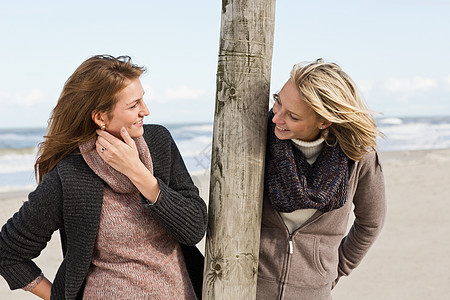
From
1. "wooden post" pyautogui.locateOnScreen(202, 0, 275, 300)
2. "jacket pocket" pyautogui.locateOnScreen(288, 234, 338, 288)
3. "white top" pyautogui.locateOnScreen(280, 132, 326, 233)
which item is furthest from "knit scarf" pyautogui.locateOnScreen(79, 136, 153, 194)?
"jacket pocket" pyautogui.locateOnScreen(288, 234, 338, 288)

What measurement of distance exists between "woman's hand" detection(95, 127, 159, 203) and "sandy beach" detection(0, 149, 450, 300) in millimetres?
4183

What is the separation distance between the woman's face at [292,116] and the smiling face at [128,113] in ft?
1.93

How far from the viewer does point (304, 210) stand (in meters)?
2.48

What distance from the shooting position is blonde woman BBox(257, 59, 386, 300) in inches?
87.7

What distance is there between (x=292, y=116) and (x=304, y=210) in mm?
497

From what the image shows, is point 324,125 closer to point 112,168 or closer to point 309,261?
point 309,261

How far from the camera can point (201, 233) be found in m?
2.26

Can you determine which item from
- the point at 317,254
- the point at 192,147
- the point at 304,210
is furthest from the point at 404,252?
the point at 192,147

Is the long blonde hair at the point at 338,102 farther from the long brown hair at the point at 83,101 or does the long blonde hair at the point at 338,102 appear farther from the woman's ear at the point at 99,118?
the woman's ear at the point at 99,118

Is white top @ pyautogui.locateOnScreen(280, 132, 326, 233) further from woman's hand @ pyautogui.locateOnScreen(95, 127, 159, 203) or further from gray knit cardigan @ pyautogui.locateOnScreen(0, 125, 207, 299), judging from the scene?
woman's hand @ pyautogui.locateOnScreen(95, 127, 159, 203)

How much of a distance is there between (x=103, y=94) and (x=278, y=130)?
2.53ft

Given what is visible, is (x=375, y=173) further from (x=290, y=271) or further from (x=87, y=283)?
(x=87, y=283)

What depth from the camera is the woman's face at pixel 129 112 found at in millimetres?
2188

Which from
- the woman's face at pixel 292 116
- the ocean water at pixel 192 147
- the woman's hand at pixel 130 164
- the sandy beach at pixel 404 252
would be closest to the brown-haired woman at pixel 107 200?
the woman's hand at pixel 130 164
